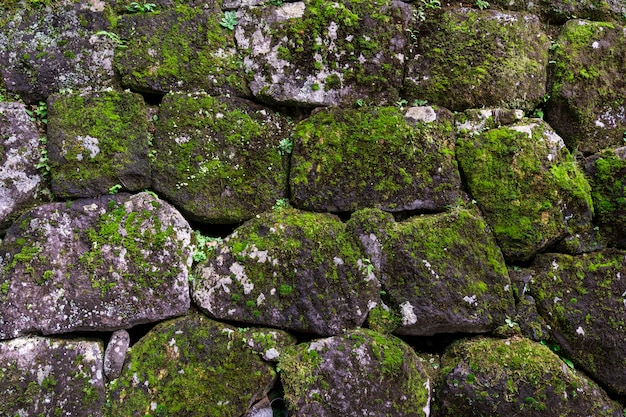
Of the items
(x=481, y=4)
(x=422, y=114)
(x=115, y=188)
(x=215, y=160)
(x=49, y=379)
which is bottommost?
(x=49, y=379)

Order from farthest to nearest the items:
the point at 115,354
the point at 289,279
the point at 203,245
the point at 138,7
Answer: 1. the point at 138,7
2. the point at 203,245
3. the point at 289,279
4. the point at 115,354

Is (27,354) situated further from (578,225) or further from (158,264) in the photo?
(578,225)

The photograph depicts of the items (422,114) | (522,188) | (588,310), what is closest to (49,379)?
(422,114)

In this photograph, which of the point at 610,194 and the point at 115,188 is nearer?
Answer: the point at 115,188

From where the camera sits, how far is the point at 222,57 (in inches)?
95.6

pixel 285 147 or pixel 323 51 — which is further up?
pixel 323 51

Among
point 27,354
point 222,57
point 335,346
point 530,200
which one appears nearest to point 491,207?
point 530,200

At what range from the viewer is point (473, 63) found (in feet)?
8.29

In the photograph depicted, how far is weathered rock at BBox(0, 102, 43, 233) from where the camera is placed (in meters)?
2.15

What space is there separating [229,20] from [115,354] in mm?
1858

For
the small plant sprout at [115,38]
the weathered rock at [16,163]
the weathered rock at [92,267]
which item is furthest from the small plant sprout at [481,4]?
the weathered rock at [16,163]

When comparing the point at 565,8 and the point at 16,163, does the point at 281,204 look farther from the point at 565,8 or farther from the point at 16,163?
the point at 565,8

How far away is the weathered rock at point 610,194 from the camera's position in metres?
Answer: 2.45

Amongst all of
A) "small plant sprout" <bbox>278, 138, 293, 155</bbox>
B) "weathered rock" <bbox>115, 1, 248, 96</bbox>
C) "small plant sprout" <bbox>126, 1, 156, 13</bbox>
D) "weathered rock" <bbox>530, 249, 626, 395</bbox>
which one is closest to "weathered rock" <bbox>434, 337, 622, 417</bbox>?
"weathered rock" <bbox>530, 249, 626, 395</bbox>
